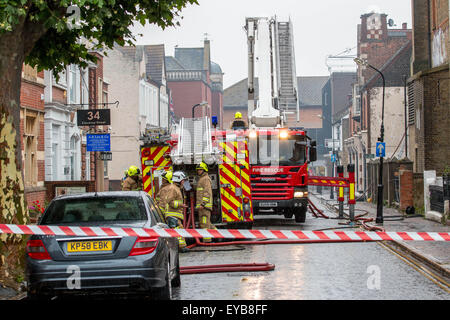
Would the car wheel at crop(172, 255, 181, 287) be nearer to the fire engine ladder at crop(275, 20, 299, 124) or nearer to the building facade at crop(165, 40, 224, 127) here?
the fire engine ladder at crop(275, 20, 299, 124)

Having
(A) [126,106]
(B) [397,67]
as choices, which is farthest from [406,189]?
(A) [126,106]

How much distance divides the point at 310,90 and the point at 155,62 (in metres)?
60.8

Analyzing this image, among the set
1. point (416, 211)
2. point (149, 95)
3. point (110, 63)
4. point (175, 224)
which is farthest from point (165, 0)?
point (149, 95)

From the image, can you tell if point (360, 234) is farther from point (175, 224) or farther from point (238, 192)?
point (238, 192)

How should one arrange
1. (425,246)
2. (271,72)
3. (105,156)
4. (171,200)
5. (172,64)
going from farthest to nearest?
(172,64) < (105,156) < (271,72) < (425,246) < (171,200)

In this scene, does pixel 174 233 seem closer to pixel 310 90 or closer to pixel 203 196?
pixel 203 196

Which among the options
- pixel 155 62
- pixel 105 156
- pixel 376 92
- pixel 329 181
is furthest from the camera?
pixel 155 62

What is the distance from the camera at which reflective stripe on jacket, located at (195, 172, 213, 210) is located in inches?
625

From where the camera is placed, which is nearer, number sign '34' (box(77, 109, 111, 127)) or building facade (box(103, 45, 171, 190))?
number sign '34' (box(77, 109, 111, 127))

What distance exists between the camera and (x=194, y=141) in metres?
17.6

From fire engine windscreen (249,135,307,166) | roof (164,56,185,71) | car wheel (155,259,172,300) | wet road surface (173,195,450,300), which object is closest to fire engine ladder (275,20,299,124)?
fire engine windscreen (249,135,307,166)

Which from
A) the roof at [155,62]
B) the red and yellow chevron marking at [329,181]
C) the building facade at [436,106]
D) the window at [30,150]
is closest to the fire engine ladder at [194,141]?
the red and yellow chevron marking at [329,181]

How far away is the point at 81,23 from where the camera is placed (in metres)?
11.7
